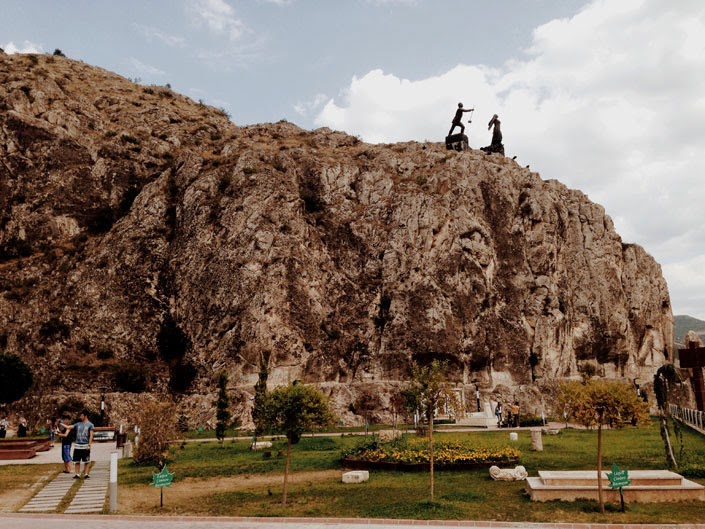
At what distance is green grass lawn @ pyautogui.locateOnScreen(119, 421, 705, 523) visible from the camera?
46.2 feet

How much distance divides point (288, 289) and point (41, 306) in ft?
84.6

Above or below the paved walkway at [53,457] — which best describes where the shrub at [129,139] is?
above

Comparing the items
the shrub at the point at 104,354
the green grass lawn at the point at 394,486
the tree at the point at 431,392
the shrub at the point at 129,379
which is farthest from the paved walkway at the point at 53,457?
the shrub at the point at 104,354

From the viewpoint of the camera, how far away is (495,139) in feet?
283

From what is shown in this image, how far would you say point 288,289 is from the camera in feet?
193

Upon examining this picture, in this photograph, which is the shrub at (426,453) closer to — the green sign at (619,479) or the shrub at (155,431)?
the shrub at (155,431)

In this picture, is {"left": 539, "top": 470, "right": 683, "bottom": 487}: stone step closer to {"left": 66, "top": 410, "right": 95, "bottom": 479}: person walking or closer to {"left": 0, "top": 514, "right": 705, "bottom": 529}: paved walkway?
{"left": 0, "top": 514, "right": 705, "bottom": 529}: paved walkway

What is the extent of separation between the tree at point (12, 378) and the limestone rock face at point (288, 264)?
744cm

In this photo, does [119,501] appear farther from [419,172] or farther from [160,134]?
[160,134]

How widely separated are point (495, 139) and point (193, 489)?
7793 centimetres

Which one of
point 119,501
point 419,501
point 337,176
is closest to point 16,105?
point 337,176

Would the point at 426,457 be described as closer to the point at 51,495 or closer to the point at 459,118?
the point at 51,495

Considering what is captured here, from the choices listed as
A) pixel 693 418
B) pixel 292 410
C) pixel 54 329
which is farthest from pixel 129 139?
pixel 693 418

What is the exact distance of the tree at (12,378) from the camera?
140 feet
